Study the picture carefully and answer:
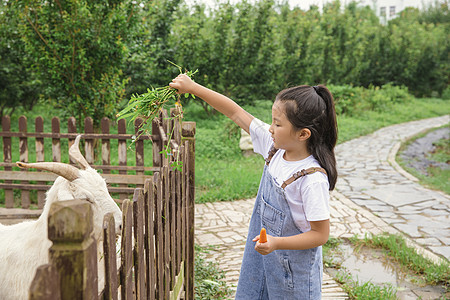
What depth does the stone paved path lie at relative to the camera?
4715 mm

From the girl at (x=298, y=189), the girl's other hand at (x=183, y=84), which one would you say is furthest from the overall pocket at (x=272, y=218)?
the girl's other hand at (x=183, y=84)

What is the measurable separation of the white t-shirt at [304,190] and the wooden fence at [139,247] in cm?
63

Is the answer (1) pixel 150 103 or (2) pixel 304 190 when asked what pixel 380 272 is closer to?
(2) pixel 304 190

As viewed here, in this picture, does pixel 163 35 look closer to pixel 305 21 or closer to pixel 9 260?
pixel 305 21

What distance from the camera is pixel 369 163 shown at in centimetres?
948

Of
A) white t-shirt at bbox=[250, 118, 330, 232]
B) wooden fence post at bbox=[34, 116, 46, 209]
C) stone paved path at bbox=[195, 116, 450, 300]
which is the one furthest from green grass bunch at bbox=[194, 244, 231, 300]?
wooden fence post at bbox=[34, 116, 46, 209]

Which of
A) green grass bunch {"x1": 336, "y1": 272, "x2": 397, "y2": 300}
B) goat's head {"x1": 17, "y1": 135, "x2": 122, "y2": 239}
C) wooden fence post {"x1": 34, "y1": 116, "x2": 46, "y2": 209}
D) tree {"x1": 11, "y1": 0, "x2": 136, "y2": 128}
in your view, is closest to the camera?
goat's head {"x1": 17, "y1": 135, "x2": 122, "y2": 239}

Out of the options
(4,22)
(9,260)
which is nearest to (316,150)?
(9,260)

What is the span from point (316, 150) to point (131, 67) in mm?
8363

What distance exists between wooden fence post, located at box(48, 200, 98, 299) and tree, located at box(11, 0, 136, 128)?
5.58 metres

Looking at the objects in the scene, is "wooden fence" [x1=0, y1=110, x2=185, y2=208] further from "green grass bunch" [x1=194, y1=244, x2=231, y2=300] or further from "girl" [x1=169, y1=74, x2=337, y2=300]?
"girl" [x1=169, y1=74, x2=337, y2=300]

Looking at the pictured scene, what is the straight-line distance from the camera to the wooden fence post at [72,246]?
100 centimetres

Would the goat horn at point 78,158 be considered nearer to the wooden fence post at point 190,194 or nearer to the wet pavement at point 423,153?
the wooden fence post at point 190,194

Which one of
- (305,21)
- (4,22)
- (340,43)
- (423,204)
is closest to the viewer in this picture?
(423,204)
